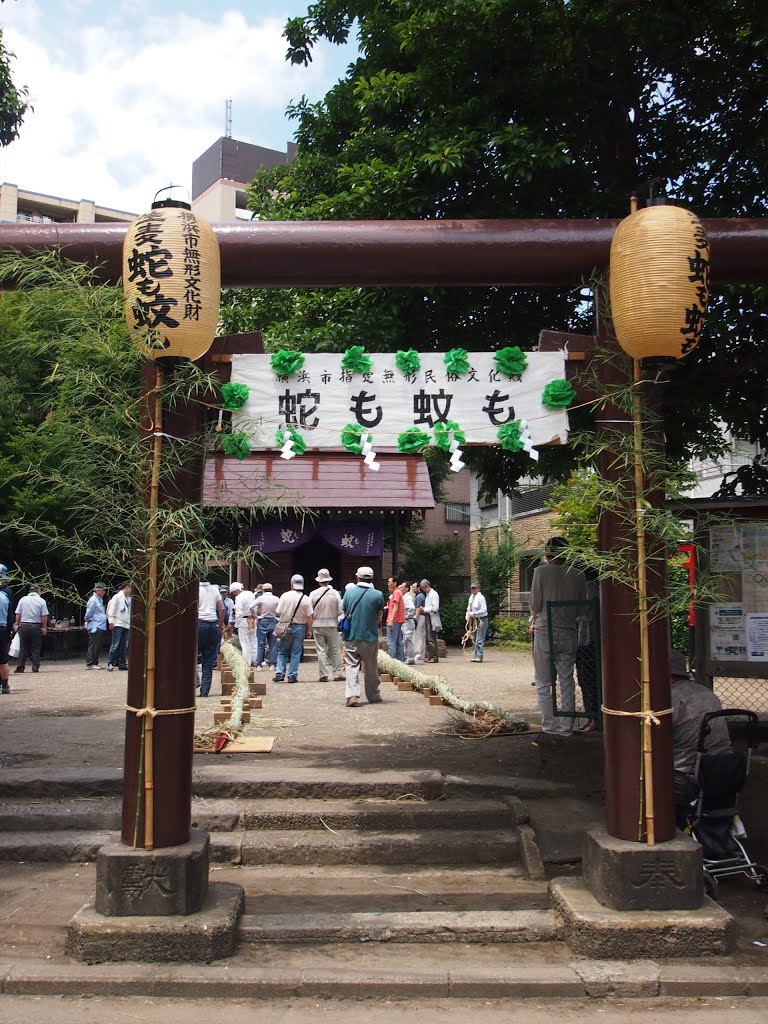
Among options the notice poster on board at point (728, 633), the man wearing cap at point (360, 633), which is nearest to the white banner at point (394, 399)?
the notice poster on board at point (728, 633)

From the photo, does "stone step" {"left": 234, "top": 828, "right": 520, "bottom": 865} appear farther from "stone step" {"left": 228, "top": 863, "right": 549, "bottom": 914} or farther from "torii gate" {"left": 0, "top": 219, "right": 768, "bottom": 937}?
"torii gate" {"left": 0, "top": 219, "right": 768, "bottom": 937}

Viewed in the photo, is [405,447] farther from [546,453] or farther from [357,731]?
[357,731]

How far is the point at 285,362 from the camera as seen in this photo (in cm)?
544

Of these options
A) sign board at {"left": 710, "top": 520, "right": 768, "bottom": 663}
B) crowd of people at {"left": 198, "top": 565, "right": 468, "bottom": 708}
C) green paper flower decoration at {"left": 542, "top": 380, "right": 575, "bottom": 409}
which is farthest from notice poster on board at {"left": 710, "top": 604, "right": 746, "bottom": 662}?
crowd of people at {"left": 198, "top": 565, "right": 468, "bottom": 708}

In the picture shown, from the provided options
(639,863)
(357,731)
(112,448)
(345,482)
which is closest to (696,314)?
(639,863)

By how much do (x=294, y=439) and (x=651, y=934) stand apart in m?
3.51

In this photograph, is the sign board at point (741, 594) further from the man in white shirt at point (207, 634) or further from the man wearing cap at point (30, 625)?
the man wearing cap at point (30, 625)

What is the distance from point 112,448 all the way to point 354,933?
10.4ft

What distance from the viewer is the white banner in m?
5.43

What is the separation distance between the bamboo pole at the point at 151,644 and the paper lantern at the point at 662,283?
2.78m

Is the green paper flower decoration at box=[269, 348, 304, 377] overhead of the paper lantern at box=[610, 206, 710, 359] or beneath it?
beneath

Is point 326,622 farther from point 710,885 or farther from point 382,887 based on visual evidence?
point 710,885

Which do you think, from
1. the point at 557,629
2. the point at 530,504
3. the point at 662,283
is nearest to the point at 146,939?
the point at 662,283

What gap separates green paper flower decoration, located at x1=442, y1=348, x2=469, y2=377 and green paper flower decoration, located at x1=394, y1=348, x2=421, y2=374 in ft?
0.60
